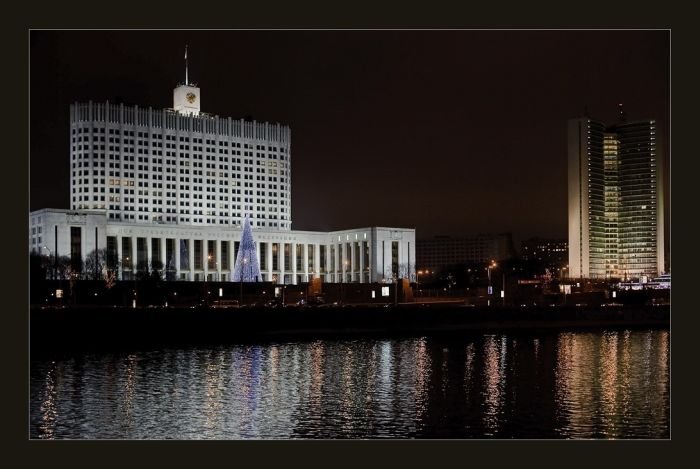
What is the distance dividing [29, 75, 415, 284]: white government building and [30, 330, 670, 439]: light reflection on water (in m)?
54.8

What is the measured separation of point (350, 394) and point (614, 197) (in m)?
126

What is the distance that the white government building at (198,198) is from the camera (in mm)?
98875

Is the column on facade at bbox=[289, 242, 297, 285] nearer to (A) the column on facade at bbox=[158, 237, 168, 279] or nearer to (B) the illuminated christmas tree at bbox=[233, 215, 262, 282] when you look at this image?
(A) the column on facade at bbox=[158, 237, 168, 279]

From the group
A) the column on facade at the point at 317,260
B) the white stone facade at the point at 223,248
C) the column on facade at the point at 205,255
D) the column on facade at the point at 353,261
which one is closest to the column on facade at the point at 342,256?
the white stone facade at the point at 223,248

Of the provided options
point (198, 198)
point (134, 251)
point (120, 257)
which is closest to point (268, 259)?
point (198, 198)

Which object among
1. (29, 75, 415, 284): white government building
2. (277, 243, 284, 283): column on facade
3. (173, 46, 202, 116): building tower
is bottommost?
(277, 243, 284, 283): column on facade

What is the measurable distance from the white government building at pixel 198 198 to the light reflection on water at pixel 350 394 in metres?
54.8

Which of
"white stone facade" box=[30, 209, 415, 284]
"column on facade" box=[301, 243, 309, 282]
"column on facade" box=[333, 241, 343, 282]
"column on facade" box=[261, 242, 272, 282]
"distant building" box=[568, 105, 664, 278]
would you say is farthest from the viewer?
"distant building" box=[568, 105, 664, 278]

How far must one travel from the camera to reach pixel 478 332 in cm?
5744

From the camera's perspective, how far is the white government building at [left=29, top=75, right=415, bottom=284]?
98.9 m

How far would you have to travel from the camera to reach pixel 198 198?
109 meters

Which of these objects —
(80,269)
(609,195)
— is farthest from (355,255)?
(609,195)

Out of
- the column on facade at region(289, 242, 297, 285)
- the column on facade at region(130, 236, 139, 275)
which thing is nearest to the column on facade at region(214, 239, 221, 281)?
the column on facade at region(289, 242, 297, 285)

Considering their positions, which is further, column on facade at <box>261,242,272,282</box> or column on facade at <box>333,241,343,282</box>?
column on facade at <box>333,241,343,282</box>
